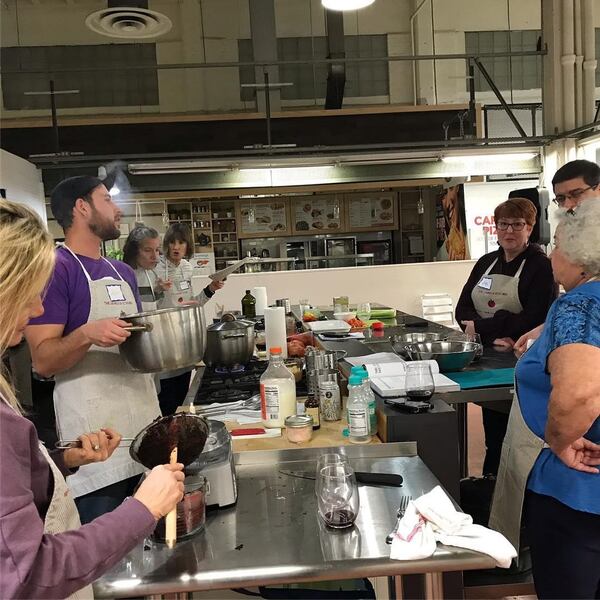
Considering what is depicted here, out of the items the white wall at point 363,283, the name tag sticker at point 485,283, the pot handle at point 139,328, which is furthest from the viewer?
the white wall at point 363,283

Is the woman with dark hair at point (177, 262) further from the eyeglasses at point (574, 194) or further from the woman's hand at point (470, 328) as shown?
the eyeglasses at point (574, 194)

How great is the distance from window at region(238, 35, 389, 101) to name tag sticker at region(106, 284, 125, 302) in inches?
291

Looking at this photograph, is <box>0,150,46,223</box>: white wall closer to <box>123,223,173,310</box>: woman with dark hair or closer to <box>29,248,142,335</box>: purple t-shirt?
<box>123,223,173,310</box>: woman with dark hair

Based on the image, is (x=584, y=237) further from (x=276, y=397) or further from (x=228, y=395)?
(x=228, y=395)

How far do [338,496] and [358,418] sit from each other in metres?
0.49

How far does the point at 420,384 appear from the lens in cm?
194

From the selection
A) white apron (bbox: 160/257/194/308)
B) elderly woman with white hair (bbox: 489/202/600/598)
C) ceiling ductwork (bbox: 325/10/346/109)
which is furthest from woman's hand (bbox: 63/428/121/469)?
ceiling ductwork (bbox: 325/10/346/109)

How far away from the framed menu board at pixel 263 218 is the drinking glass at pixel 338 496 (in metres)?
7.80

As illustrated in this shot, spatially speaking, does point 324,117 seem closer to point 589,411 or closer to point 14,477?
point 589,411

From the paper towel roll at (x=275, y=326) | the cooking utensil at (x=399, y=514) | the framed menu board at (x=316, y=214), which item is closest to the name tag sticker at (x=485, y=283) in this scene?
the paper towel roll at (x=275, y=326)

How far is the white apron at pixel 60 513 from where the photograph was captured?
1114 mm

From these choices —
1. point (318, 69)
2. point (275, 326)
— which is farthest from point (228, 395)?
point (318, 69)

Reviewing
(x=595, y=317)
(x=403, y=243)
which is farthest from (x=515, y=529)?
(x=403, y=243)

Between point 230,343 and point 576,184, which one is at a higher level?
point 576,184
